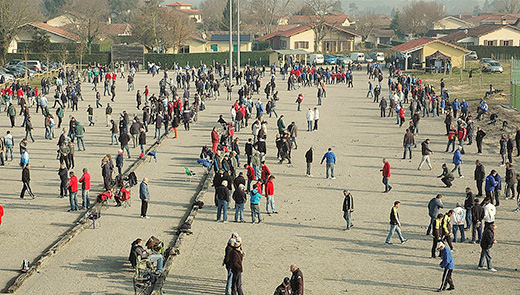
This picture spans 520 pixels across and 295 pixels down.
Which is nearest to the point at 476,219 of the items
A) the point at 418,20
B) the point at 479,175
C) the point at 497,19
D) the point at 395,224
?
the point at 395,224

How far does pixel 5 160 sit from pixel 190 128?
1005cm

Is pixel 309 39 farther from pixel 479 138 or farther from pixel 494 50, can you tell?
pixel 479 138

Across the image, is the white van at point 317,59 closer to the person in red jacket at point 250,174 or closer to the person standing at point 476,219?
the person in red jacket at point 250,174

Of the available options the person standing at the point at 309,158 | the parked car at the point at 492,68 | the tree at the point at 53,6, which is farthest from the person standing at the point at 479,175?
the tree at the point at 53,6

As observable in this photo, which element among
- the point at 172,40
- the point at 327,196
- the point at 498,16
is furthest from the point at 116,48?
the point at 498,16

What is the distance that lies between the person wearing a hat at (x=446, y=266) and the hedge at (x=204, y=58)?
6032 cm

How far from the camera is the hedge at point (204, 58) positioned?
72062mm

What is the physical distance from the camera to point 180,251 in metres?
16.5

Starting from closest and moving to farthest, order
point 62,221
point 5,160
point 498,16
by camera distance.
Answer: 1. point 62,221
2. point 5,160
3. point 498,16

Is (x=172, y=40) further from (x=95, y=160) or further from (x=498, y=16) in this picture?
(x=498, y=16)

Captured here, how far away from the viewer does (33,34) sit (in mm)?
77125

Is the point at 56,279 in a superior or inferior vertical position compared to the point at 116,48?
inferior

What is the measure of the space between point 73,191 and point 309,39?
71.6 metres

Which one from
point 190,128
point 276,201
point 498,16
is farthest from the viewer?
point 498,16
